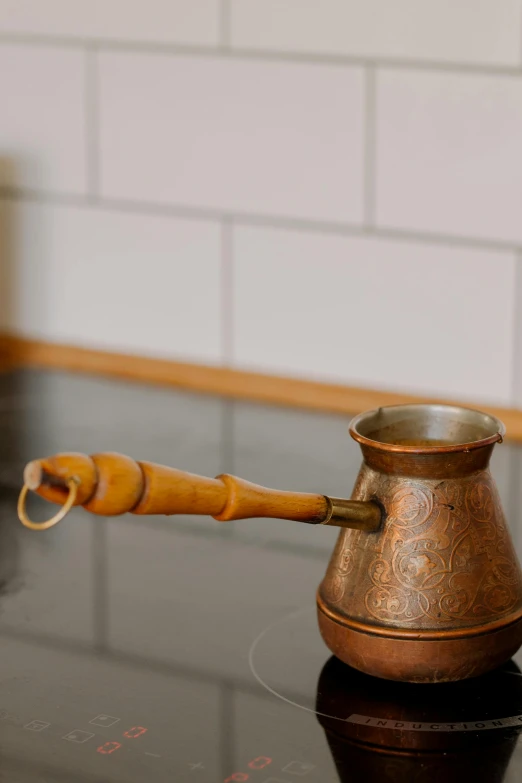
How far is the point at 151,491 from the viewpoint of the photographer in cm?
62

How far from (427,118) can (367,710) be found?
26.1 inches

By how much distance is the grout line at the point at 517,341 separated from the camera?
1209 millimetres

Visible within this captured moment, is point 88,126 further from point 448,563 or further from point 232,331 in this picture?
point 448,563

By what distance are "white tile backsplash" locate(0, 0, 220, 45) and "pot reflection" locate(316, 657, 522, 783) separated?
78 centimetres

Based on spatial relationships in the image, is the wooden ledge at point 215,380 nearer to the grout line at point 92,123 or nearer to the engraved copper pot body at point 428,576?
the grout line at point 92,123

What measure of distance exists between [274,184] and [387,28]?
0.64ft

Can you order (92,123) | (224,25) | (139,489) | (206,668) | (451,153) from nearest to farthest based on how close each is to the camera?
(139,489) → (206,668) → (451,153) → (224,25) → (92,123)

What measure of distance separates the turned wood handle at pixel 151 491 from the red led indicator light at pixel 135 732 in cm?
12

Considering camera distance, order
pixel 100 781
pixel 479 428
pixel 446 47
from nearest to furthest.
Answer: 1. pixel 100 781
2. pixel 479 428
3. pixel 446 47

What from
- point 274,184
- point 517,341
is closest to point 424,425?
point 517,341

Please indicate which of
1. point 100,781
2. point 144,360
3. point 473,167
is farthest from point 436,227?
point 100,781

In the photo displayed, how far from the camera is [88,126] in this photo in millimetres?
1430

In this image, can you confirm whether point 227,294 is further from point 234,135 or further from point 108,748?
point 108,748

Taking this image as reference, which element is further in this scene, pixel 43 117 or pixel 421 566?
pixel 43 117
